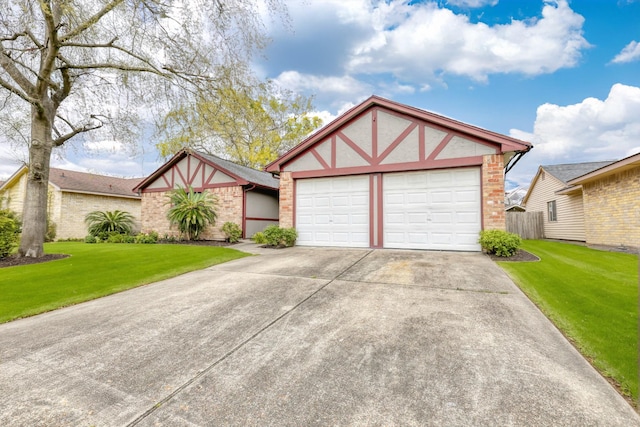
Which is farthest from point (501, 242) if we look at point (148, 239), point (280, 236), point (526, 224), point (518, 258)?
point (148, 239)

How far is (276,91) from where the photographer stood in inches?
314

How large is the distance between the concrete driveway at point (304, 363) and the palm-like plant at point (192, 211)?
837 cm

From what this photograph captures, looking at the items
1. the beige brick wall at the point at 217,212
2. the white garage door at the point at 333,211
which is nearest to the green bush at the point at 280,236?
the white garage door at the point at 333,211

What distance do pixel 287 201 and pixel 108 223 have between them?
11.6 m

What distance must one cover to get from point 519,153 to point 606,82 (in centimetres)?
1066

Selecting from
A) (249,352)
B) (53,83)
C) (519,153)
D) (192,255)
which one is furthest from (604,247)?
(53,83)

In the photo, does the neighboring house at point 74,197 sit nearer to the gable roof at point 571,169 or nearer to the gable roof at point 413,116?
the gable roof at point 413,116

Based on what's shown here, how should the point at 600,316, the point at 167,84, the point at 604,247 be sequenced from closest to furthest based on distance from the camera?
the point at 600,316, the point at 167,84, the point at 604,247

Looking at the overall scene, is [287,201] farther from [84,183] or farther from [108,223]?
[84,183]

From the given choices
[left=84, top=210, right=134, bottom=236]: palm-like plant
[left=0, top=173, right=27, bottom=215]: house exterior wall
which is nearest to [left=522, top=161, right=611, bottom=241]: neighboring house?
[left=84, top=210, right=134, bottom=236]: palm-like plant

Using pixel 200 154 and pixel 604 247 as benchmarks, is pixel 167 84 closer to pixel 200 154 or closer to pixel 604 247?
pixel 200 154

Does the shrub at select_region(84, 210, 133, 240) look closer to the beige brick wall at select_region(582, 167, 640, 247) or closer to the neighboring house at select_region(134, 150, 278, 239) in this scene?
the neighboring house at select_region(134, 150, 278, 239)

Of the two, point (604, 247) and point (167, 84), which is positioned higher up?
point (167, 84)

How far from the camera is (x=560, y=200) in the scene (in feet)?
49.3
